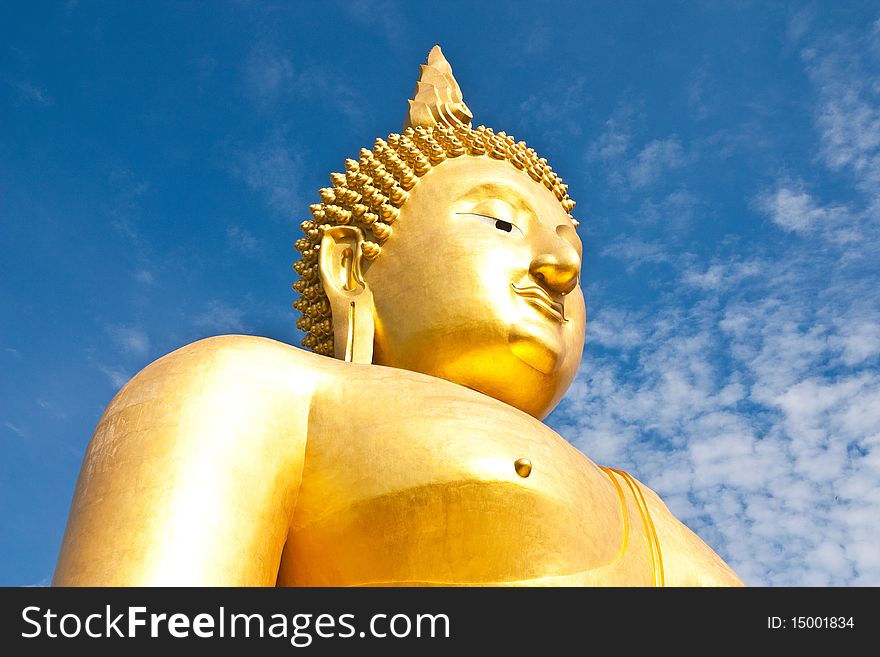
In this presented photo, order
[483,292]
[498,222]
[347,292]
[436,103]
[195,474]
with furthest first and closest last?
[436,103], [347,292], [498,222], [483,292], [195,474]

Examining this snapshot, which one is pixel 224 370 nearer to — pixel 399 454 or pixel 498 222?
pixel 399 454

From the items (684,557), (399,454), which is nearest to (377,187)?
(399,454)

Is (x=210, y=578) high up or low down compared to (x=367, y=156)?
down

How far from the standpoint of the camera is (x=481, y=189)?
6.11 meters

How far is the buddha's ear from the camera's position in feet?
19.5

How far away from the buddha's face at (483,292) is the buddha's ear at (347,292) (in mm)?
72

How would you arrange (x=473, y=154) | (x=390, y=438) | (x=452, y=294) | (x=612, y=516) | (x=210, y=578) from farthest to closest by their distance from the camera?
(x=473, y=154), (x=452, y=294), (x=612, y=516), (x=390, y=438), (x=210, y=578)

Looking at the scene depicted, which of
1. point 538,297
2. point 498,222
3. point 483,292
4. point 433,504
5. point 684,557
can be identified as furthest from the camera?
point 498,222

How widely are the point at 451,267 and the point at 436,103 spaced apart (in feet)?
6.08

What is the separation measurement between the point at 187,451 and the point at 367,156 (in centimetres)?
278

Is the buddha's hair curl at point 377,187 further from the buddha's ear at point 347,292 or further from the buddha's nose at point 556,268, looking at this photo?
the buddha's nose at point 556,268

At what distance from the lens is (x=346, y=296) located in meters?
6.15
